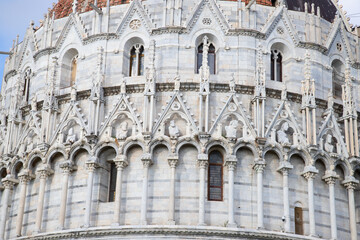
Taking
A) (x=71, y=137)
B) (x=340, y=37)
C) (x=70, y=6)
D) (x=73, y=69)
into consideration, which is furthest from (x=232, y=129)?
(x=70, y=6)

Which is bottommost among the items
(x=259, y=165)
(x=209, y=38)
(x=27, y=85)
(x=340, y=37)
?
(x=259, y=165)

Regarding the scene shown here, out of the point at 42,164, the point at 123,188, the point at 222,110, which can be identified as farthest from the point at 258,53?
the point at 42,164

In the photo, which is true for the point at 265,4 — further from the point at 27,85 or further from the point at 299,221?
the point at 27,85

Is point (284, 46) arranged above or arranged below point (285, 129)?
above

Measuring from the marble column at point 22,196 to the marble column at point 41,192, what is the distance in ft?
1.91

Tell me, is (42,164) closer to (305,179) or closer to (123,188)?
(123,188)

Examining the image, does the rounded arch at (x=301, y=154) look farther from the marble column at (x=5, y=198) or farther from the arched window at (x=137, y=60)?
the marble column at (x=5, y=198)

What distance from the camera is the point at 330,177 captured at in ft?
92.5

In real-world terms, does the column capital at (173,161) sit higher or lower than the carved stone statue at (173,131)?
lower

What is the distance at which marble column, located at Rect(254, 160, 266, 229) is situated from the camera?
26522mm

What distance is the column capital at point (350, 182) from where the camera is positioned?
2868cm

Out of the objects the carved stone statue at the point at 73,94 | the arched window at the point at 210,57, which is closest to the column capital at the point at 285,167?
the arched window at the point at 210,57

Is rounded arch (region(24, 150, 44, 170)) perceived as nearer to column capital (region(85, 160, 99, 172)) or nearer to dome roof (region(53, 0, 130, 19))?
column capital (region(85, 160, 99, 172))

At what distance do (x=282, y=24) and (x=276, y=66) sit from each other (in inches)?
72.3
